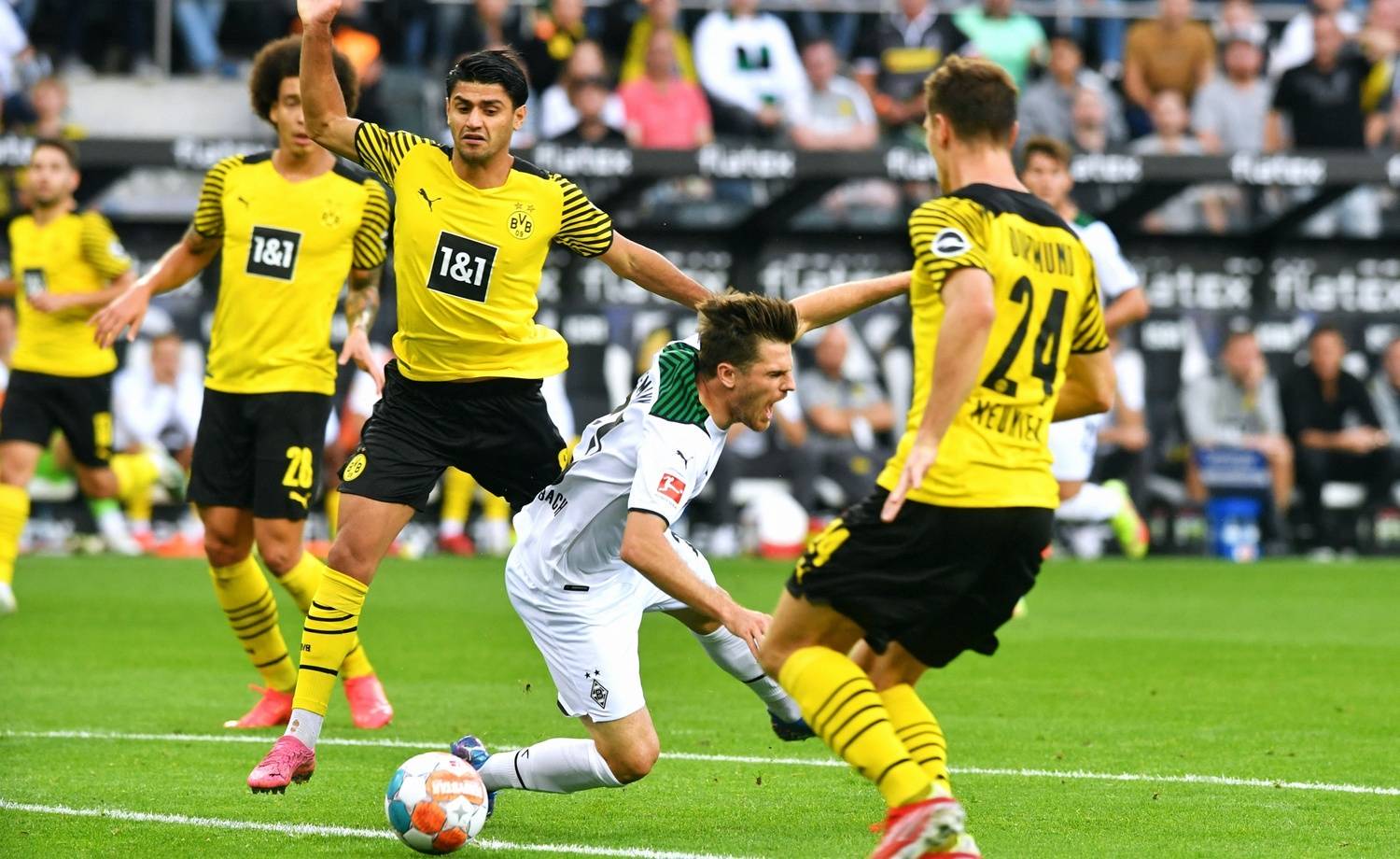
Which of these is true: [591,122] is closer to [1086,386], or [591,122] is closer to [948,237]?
[1086,386]

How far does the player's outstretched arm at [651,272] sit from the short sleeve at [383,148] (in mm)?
747

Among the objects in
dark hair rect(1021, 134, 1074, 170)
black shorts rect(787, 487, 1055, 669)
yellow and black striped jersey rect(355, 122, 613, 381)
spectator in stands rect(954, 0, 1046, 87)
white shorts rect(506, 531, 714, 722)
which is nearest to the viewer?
black shorts rect(787, 487, 1055, 669)

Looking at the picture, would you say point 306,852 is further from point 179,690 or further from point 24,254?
point 24,254

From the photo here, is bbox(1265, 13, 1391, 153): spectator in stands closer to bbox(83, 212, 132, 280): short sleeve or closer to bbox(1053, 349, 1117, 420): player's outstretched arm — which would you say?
bbox(83, 212, 132, 280): short sleeve

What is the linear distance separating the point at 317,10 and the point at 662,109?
11.9 meters

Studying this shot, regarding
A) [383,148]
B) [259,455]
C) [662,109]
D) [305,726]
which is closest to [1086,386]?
[383,148]

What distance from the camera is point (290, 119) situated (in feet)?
27.6

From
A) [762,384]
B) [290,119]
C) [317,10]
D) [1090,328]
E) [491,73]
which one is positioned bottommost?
[290,119]

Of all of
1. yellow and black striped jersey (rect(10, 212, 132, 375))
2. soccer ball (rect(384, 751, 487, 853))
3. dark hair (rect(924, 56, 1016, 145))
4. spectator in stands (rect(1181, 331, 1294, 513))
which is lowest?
spectator in stands (rect(1181, 331, 1294, 513))

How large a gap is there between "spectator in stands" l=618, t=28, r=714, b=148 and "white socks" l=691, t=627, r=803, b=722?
38.9ft

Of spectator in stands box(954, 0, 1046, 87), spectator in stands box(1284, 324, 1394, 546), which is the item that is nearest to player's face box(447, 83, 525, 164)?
spectator in stands box(954, 0, 1046, 87)

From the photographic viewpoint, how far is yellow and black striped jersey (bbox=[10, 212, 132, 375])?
12.0m

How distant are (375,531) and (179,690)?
317cm

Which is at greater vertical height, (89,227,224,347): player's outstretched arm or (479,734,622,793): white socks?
(89,227,224,347): player's outstretched arm
